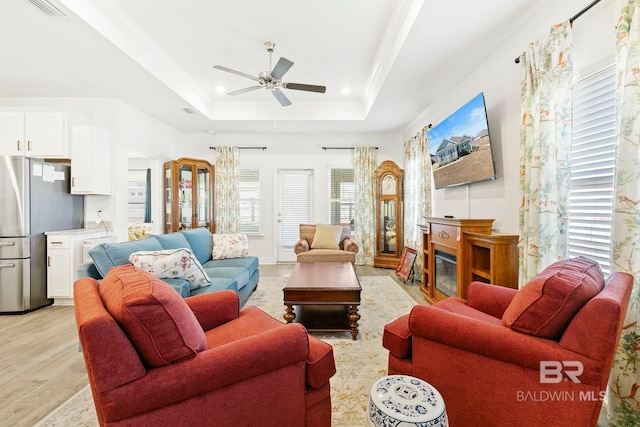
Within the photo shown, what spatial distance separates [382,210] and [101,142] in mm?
4566

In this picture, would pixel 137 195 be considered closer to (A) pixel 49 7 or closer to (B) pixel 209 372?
(A) pixel 49 7

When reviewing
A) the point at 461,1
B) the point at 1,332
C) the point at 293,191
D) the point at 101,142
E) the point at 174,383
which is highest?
the point at 461,1

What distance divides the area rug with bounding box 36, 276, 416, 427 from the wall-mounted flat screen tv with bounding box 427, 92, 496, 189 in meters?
1.64

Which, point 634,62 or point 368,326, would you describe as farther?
point 368,326

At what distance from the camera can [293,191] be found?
5.95 meters

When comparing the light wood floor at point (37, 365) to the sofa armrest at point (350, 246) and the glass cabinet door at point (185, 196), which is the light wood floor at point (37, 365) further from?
the sofa armrest at point (350, 246)

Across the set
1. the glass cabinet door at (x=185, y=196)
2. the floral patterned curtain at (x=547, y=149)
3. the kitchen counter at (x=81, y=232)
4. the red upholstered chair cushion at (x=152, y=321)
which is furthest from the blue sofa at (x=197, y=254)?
the floral patterned curtain at (x=547, y=149)

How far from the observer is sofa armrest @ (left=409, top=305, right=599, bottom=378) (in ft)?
3.56

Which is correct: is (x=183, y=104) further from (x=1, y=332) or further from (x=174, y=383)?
(x=174, y=383)

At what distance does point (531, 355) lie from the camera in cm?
111

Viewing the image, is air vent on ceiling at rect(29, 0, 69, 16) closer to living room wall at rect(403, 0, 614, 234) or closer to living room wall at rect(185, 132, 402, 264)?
living room wall at rect(185, 132, 402, 264)

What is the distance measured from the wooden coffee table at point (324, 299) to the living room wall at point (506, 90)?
5.25 ft

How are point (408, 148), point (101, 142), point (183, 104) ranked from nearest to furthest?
point (101, 142) → point (183, 104) → point (408, 148)

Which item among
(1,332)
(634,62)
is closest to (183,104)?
(1,332)
